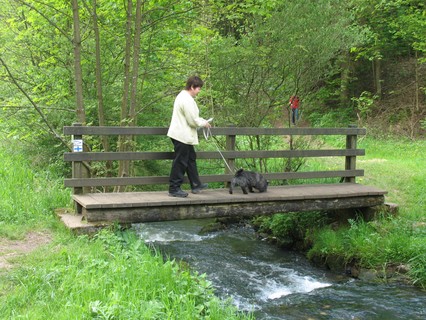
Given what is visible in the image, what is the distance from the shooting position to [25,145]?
41.4ft

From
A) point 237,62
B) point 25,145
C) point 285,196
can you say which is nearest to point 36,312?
point 285,196

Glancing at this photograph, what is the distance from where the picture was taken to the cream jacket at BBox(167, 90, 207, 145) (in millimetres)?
6895

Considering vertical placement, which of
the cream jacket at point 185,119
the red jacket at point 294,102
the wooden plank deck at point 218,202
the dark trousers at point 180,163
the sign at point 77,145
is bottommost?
the wooden plank deck at point 218,202

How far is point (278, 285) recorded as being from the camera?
730 cm

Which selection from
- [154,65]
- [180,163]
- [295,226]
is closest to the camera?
[180,163]

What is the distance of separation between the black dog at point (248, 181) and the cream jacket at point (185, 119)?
4.21 ft

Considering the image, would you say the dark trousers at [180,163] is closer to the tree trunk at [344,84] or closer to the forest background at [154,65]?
the forest background at [154,65]

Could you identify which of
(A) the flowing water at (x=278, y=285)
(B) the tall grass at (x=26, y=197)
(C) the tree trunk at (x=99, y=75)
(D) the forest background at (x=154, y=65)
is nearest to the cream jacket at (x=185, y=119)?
(D) the forest background at (x=154, y=65)

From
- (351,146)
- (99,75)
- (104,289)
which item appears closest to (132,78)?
(99,75)

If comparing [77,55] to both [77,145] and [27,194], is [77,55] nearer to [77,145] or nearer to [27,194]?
[77,145]

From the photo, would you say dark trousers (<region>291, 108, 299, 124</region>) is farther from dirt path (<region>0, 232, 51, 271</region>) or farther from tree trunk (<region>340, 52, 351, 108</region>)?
tree trunk (<region>340, 52, 351, 108</region>)

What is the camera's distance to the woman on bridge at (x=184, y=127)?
22.7 ft

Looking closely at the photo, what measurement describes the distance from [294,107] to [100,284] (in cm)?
736

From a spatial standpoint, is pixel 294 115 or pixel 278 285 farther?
pixel 294 115
